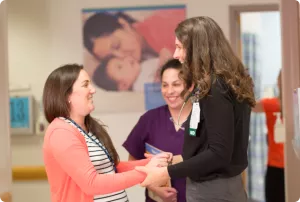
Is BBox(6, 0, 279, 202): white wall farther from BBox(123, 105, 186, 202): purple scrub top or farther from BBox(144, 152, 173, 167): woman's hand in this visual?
BBox(144, 152, 173, 167): woman's hand

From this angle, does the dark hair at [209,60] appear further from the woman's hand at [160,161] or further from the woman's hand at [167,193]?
the woman's hand at [167,193]

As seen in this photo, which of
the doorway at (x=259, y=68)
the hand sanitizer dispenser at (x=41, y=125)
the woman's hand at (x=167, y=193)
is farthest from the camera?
the doorway at (x=259, y=68)

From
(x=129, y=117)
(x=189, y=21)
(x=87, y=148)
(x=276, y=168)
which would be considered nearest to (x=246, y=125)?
(x=189, y=21)

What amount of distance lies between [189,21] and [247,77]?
34cm

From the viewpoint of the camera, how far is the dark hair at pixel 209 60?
1.69m

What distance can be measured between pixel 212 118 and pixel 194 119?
0.28 ft

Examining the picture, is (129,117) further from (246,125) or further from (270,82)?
(270,82)

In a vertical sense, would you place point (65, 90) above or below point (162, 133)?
above

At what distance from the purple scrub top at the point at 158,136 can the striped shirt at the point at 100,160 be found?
475 millimetres

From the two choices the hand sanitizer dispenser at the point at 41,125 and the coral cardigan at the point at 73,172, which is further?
the hand sanitizer dispenser at the point at 41,125

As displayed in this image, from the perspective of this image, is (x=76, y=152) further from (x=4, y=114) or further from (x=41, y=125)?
(x=41, y=125)

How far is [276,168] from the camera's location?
4.04m

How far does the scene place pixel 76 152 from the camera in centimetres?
183

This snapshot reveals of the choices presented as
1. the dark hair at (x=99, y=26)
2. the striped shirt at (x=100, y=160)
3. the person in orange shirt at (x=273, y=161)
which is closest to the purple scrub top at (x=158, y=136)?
the striped shirt at (x=100, y=160)
